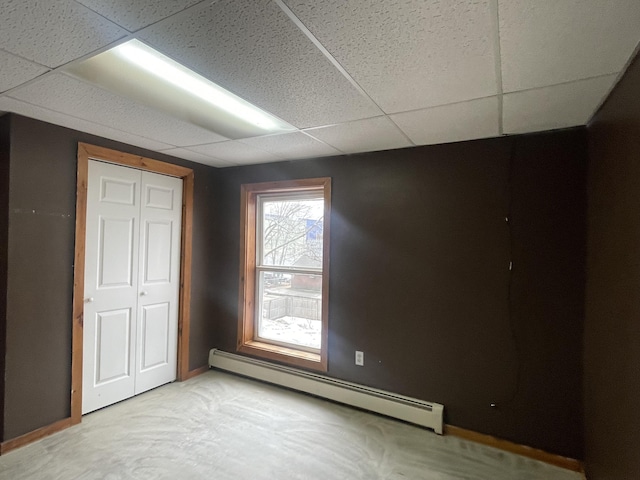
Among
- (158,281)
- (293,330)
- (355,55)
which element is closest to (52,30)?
(355,55)

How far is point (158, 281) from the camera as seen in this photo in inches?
129

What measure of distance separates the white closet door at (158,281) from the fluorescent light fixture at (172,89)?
1156 mm

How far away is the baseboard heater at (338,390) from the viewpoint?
8.51 feet

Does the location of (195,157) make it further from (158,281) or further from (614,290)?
(614,290)

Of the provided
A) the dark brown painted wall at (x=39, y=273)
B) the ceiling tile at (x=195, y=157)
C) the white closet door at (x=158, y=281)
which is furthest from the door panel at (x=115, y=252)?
the ceiling tile at (x=195, y=157)

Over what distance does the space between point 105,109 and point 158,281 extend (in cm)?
175

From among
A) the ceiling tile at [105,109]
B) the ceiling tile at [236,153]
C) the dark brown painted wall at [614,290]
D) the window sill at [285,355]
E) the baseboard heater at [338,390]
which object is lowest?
the baseboard heater at [338,390]

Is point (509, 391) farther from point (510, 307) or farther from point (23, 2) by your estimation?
point (23, 2)

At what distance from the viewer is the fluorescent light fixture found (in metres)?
1.72

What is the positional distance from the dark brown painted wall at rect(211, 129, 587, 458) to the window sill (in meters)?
0.19

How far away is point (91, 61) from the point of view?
68.0 inches

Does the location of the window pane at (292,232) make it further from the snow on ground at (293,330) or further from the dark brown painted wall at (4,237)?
the dark brown painted wall at (4,237)

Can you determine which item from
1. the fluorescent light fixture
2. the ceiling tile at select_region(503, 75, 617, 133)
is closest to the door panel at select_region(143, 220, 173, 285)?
the fluorescent light fixture

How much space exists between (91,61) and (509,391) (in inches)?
132
